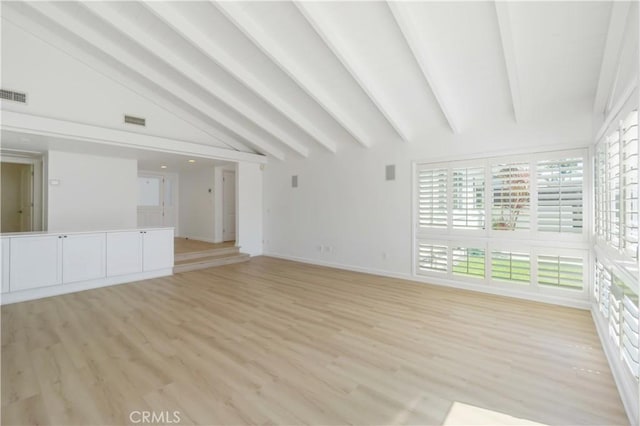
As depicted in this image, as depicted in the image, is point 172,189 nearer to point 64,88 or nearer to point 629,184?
point 64,88

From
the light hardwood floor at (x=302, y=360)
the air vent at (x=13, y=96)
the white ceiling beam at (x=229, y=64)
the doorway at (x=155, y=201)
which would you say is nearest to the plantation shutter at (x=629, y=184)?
the light hardwood floor at (x=302, y=360)

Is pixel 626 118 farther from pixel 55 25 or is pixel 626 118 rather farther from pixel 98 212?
pixel 98 212

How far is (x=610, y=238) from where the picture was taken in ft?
9.97

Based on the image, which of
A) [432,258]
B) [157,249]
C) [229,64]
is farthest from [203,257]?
[432,258]

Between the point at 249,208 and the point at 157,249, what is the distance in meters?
2.74

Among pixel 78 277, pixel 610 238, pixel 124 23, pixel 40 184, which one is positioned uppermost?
pixel 124 23

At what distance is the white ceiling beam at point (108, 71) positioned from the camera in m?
4.78

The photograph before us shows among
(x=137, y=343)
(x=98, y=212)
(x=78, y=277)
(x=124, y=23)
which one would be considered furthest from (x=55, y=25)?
(x=137, y=343)

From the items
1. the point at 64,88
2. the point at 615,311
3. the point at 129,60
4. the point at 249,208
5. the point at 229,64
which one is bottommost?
the point at 615,311

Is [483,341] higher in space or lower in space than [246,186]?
lower

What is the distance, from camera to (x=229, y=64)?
4609 mm

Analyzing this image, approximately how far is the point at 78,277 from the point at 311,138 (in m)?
4.86

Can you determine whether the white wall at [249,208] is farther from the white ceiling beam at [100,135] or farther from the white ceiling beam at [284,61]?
the white ceiling beam at [284,61]

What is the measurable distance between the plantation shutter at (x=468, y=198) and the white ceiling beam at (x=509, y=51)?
1.08 metres
